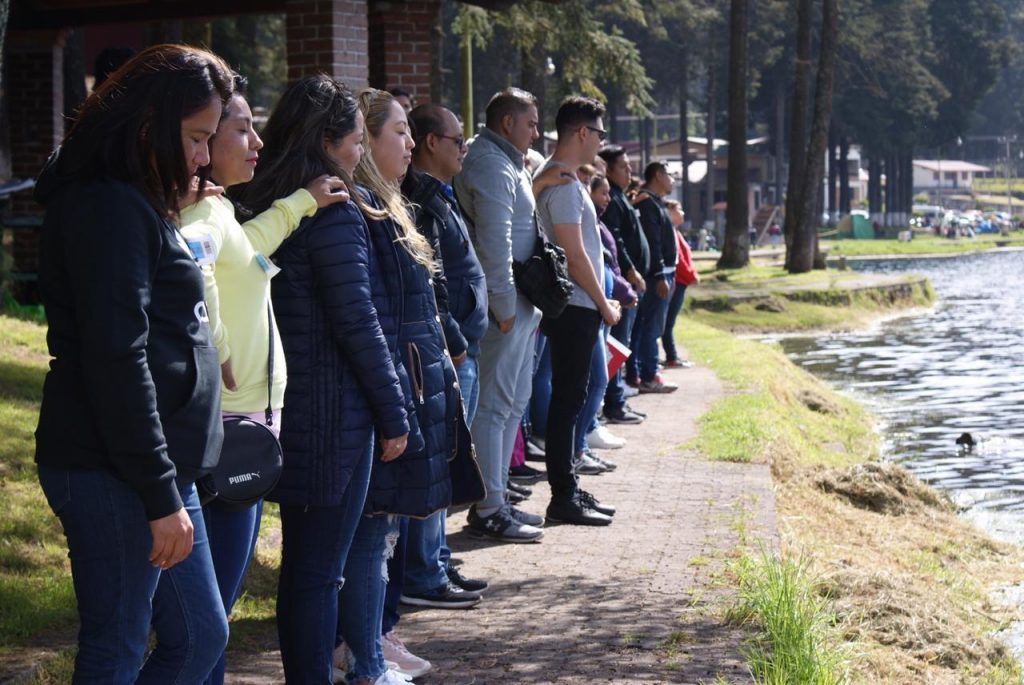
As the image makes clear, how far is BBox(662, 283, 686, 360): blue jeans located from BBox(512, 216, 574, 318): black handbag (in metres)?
7.47

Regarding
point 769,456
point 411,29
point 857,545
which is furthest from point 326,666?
point 411,29

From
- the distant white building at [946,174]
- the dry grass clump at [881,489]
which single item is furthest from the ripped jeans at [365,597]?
the distant white building at [946,174]

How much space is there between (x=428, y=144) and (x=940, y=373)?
13881 millimetres

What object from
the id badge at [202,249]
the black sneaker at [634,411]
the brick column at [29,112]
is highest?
the brick column at [29,112]

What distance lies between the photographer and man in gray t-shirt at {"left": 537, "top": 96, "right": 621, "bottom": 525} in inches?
309

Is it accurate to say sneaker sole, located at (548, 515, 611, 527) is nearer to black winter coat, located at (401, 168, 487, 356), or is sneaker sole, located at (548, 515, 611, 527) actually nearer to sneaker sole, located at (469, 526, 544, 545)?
sneaker sole, located at (469, 526, 544, 545)

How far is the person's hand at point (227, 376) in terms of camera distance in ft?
13.4

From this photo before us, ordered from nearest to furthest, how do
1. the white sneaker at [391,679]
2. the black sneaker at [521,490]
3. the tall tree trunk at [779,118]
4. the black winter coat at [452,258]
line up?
the white sneaker at [391,679], the black winter coat at [452,258], the black sneaker at [521,490], the tall tree trunk at [779,118]

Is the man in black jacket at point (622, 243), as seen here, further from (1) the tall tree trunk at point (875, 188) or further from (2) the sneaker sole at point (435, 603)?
(1) the tall tree trunk at point (875, 188)

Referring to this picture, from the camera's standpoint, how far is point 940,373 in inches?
752

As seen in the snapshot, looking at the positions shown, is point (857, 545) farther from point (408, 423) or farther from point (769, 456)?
point (408, 423)

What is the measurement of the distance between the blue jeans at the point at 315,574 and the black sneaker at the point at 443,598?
1.70 metres

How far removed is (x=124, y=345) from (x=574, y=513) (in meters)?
4.78

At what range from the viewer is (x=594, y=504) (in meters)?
8.05
